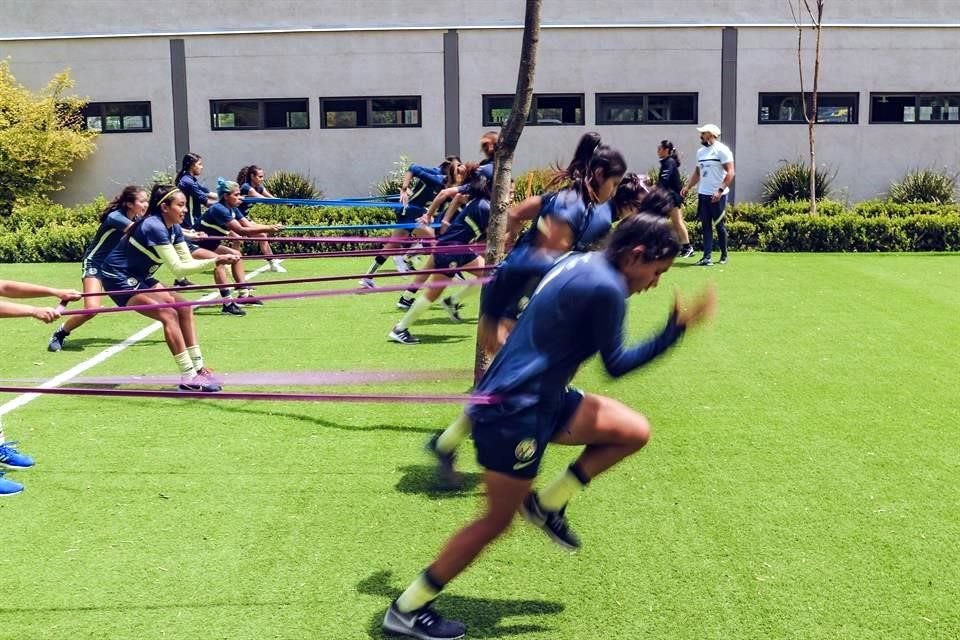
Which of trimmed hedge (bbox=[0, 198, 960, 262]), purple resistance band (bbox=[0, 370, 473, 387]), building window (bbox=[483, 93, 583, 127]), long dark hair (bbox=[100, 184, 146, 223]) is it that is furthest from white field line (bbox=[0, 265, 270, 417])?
building window (bbox=[483, 93, 583, 127])

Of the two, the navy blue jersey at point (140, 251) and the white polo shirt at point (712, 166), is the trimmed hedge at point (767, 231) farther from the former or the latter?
the navy blue jersey at point (140, 251)

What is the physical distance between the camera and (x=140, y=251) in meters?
8.22

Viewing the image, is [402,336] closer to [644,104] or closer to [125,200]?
[125,200]

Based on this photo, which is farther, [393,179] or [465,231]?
[393,179]

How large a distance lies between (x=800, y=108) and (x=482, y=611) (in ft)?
66.8

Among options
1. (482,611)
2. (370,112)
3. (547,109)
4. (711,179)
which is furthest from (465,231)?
(370,112)

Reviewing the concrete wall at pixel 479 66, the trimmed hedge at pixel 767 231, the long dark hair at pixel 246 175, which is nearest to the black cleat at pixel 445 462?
the long dark hair at pixel 246 175

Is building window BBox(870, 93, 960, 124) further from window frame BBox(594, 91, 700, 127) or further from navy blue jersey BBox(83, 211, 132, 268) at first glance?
navy blue jersey BBox(83, 211, 132, 268)

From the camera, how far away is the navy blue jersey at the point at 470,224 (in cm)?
967

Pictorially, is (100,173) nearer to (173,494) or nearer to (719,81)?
(719,81)

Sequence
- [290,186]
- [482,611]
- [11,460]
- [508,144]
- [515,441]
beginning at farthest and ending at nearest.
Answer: [290,186]
[508,144]
[11,460]
[482,611]
[515,441]

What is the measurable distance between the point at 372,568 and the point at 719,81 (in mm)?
19514

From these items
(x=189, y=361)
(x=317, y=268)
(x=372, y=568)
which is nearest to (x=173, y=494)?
(x=372, y=568)

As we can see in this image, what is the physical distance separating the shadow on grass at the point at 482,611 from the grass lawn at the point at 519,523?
1cm
